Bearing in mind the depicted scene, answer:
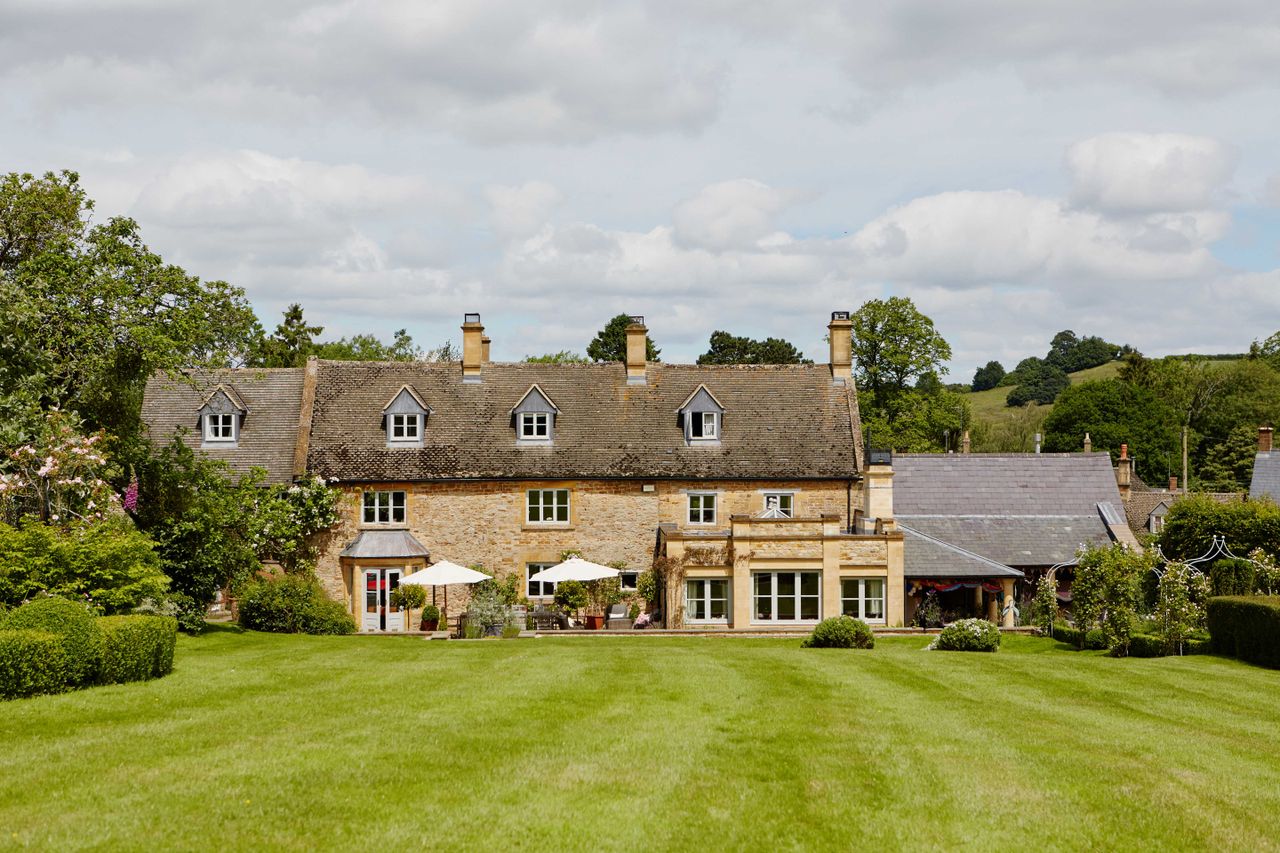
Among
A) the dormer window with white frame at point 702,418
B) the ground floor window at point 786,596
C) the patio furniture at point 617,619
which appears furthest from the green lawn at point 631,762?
the dormer window with white frame at point 702,418

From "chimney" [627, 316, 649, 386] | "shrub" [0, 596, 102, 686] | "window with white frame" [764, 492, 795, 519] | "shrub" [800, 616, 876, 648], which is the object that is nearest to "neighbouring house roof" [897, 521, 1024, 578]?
"window with white frame" [764, 492, 795, 519]

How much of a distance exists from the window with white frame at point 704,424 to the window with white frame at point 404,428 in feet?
34.6

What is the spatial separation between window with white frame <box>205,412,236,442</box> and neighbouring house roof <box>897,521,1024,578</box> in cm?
2561

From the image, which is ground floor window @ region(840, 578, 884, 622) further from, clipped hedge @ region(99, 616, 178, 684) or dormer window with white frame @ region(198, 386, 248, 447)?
clipped hedge @ region(99, 616, 178, 684)

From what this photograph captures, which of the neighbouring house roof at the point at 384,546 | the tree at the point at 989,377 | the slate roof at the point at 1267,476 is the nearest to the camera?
the neighbouring house roof at the point at 384,546

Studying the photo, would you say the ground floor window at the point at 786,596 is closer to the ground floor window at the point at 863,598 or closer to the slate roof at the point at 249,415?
the ground floor window at the point at 863,598

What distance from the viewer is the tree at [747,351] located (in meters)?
99.5

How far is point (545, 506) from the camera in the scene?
44.5 meters

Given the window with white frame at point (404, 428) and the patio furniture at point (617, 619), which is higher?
the window with white frame at point (404, 428)

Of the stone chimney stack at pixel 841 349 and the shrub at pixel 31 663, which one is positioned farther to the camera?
the stone chimney stack at pixel 841 349

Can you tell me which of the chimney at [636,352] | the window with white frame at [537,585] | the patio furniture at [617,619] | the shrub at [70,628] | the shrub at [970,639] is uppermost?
the chimney at [636,352]

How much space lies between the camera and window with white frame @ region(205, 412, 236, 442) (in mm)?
45250

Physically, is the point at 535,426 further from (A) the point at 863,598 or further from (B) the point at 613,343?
(B) the point at 613,343

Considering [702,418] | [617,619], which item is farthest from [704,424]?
[617,619]
